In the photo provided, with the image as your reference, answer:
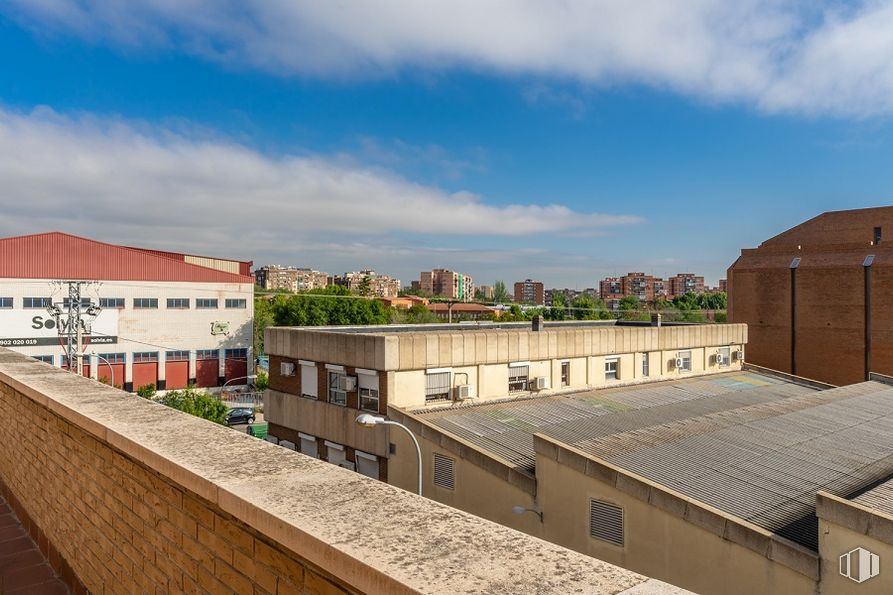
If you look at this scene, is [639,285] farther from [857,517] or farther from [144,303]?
[857,517]

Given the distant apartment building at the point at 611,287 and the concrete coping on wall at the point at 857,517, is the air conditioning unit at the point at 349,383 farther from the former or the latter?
the distant apartment building at the point at 611,287

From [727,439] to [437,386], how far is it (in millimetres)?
8789

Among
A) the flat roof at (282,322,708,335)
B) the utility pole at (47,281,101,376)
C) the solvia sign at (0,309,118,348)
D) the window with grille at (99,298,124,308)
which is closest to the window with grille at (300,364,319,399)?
the flat roof at (282,322,708,335)

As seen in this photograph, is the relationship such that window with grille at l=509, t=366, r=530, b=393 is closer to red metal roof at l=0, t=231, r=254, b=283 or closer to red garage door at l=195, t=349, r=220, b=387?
red garage door at l=195, t=349, r=220, b=387

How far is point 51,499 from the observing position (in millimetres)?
5113

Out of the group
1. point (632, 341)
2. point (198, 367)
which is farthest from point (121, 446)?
point (198, 367)

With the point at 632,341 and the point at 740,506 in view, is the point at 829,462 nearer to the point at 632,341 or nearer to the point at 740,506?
the point at 740,506

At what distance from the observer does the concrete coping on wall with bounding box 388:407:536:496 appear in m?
13.1

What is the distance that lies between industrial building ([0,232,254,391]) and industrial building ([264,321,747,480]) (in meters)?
26.0

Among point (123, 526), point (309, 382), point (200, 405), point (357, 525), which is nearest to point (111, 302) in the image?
point (200, 405)

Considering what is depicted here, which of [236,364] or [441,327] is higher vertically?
[441,327]

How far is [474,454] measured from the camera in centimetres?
1423

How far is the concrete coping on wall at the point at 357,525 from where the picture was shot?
1790 millimetres

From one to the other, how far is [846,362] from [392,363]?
3542cm
